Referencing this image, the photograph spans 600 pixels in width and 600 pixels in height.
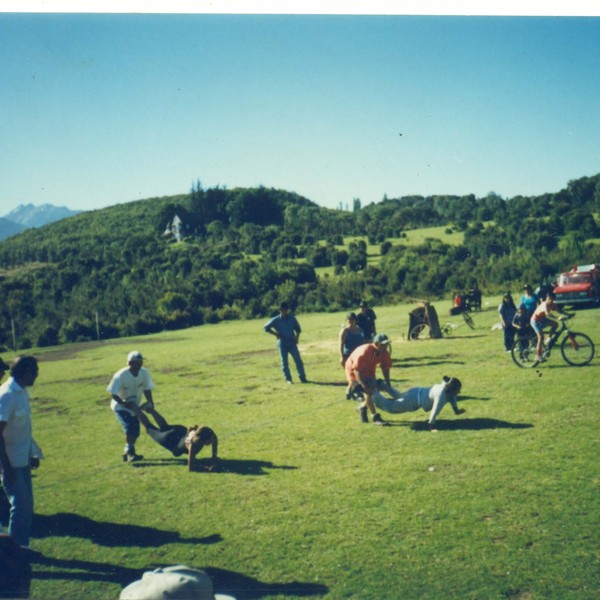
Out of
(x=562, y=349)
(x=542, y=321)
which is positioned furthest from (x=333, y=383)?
(x=562, y=349)

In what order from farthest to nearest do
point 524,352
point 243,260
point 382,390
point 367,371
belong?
point 243,260 → point 524,352 → point 382,390 → point 367,371

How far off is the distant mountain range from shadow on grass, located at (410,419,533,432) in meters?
24.8

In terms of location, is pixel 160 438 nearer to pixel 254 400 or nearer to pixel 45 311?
pixel 254 400

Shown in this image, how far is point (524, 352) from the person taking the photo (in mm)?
12984

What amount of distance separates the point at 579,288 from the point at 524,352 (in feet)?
43.7

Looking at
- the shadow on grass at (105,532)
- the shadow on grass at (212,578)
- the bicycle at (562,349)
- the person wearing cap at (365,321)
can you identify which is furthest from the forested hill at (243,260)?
the shadow on grass at (212,578)

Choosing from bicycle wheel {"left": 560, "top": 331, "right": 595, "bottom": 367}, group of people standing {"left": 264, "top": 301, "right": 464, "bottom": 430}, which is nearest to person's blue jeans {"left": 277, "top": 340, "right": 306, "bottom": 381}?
group of people standing {"left": 264, "top": 301, "right": 464, "bottom": 430}

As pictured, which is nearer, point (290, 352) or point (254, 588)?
point (254, 588)

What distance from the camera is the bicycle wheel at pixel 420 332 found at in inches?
801

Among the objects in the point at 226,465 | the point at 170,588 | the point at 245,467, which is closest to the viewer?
the point at 170,588

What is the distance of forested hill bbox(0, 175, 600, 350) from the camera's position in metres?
33.3

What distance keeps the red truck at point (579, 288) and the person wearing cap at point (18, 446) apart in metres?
23.6

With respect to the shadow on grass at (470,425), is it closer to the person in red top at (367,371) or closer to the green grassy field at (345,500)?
the green grassy field at (345,500)

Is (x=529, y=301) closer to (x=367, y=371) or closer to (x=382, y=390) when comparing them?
(x=382, y=390)
